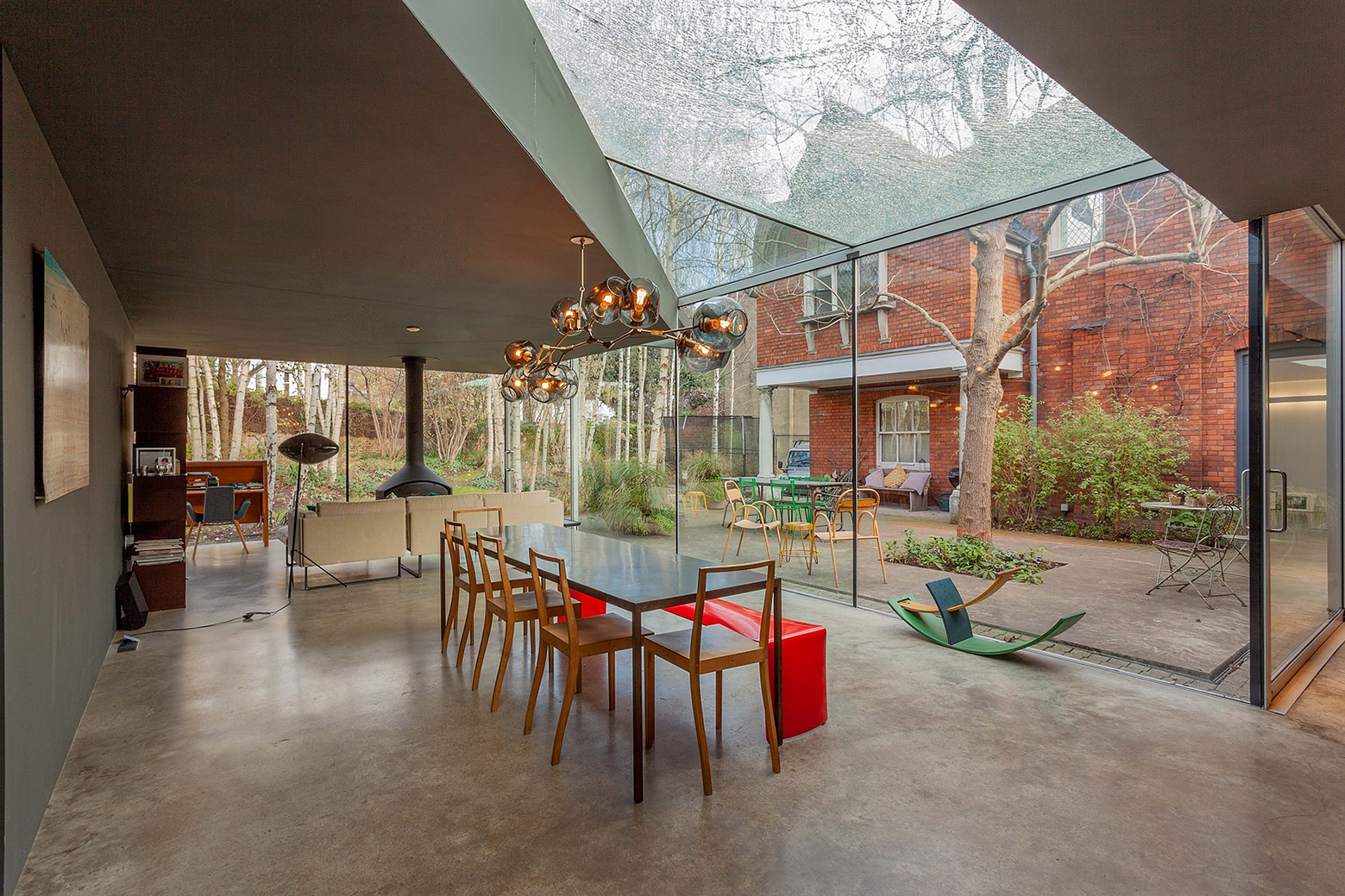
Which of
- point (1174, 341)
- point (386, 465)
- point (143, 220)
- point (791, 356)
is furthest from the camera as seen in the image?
point (386, 465)

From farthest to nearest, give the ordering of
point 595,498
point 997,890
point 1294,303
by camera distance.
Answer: point 595,498, point 1294,303, point 997,890

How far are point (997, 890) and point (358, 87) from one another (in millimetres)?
2994

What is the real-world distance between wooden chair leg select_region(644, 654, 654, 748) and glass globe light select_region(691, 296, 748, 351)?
4.97 ft

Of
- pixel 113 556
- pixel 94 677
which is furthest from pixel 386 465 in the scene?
pixel 94 677

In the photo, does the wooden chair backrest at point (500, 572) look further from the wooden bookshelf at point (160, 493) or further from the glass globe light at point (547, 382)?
the wooden bookshelf at point (160, 493)

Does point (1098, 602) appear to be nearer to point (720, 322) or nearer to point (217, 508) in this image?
point (720, 322)

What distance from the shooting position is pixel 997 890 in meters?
1.85

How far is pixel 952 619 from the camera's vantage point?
409 centimetres

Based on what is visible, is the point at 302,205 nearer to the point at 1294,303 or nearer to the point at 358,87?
the point at 358,87

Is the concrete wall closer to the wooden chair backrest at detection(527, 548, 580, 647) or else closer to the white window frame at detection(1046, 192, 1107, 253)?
the wooden chair backrest at detection(527, 548, 580, 647)

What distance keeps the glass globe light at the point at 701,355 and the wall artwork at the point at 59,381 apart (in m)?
2.48

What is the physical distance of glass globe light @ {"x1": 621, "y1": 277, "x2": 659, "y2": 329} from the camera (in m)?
2.94

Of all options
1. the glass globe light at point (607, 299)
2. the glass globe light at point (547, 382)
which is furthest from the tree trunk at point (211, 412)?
the glass globe light at point (607, 299)

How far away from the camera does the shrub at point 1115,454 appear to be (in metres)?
4.18
